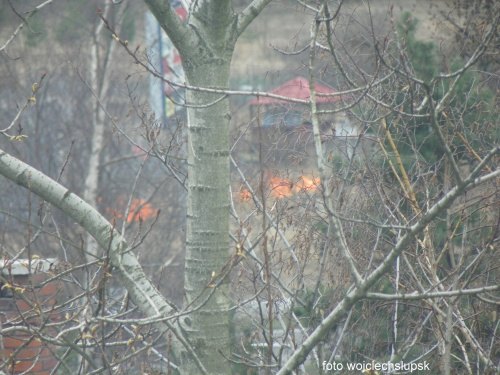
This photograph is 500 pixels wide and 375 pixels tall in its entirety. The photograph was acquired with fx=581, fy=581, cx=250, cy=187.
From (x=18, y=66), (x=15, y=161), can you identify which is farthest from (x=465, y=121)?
(x=18, y=66)

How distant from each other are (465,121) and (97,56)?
8154mm

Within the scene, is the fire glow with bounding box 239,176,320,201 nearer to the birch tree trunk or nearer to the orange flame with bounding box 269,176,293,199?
the orange flame with bounding box 269,176,293,199

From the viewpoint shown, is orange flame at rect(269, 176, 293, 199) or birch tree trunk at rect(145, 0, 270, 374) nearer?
birch tree trunk at rect(145, 0, 270, 374)

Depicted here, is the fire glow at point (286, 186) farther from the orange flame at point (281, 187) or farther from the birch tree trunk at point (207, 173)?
the birch tree trunk at point (207, 173)

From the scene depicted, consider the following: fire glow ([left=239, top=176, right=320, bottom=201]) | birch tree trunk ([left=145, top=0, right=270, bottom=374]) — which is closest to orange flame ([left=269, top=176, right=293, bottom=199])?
fire glow ([left=239, top=176, right=320, bottom=201])

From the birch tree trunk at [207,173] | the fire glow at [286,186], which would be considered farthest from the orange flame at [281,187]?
the birch tree trunk at [207,173]

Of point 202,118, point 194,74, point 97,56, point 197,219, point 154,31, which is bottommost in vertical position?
point 197,219

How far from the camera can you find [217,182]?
11.1 ft

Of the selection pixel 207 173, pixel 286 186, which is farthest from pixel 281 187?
pixel 207 173

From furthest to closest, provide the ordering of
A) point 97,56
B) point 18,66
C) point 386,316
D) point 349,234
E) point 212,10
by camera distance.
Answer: point 18,66 < point 97,56 < point 386,316 < point 349,234 < point 212,10

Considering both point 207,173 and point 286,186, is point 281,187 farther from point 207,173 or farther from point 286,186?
point 207,173

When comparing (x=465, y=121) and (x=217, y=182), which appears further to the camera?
(x=465, y=121)

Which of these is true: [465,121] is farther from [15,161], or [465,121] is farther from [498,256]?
[15,161]

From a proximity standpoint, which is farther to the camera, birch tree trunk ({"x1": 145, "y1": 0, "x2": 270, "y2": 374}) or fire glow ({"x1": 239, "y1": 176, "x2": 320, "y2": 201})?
fire glow ({"x1": 239, "y1": 176, "x2": 320, "y2": 201})
